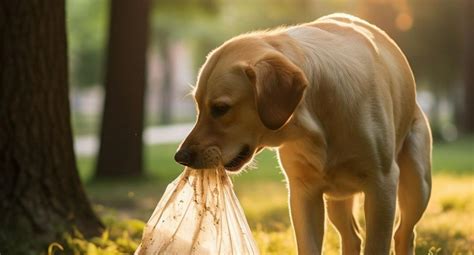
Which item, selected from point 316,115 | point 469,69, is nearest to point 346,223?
point 316,115

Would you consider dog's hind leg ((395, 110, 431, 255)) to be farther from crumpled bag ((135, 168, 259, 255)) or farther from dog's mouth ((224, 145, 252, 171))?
dog's mouth ((224, 145, 252, 171))

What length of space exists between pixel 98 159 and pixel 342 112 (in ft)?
39.9

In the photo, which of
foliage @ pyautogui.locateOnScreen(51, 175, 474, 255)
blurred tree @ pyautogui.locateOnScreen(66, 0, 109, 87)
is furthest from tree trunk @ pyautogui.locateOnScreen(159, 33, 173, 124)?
foliage @ pyautogui.locateOnScreen(51, 175, 474, 255)

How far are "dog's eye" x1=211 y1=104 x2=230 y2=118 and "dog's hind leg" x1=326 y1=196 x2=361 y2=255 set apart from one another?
1738 mm

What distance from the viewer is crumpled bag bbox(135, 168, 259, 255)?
548 centimetres

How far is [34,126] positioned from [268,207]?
513 cm

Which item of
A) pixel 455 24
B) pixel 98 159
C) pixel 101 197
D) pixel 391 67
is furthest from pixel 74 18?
pixel 391 67

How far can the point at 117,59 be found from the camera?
16094 mm

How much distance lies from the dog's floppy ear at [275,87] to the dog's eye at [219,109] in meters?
0.17

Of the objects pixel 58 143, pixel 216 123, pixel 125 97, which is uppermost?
pixel 216 123

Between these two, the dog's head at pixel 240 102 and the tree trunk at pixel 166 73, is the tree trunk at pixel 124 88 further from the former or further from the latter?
the tree trunk at pixel 166 73

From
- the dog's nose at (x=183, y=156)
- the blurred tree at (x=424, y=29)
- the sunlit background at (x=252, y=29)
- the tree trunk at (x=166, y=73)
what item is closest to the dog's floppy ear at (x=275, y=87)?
the dog's nose at (x=183, y=156)

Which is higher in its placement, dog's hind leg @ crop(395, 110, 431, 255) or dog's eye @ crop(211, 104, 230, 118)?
dog's eye @ crop(211, 104, 230, 118)

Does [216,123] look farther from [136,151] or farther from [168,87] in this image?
[168,87]
